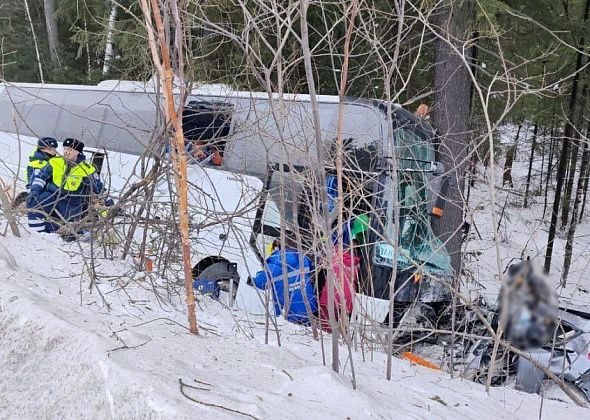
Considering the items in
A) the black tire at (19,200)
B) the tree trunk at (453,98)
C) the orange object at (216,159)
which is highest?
the tree trunk at (453,98)

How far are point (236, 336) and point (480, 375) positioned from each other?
241 cm

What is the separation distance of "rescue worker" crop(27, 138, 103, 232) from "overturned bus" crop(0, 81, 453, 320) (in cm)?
59

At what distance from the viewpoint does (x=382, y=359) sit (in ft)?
14.1

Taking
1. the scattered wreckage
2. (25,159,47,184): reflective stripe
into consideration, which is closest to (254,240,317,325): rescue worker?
the scattered wreckage

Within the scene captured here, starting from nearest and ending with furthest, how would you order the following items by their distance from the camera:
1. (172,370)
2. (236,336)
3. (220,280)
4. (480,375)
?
(172,370), (236,336), (480,375), (220,280)

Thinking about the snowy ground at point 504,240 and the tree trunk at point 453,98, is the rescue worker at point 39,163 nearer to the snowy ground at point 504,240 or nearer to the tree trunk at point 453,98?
the snowy ground at point 504,240

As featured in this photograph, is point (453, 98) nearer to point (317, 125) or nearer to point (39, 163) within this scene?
point (39, 163)

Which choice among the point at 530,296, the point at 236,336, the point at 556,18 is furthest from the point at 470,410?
the point at 556,18

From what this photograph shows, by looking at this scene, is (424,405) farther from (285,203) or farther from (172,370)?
(285,203)

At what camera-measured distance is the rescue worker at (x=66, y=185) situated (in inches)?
218

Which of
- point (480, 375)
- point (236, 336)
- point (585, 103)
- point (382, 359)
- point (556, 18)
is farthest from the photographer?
point (585, 103)

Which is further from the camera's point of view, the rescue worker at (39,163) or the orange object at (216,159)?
the orange object at (216,159)

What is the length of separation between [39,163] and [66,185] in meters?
0.86

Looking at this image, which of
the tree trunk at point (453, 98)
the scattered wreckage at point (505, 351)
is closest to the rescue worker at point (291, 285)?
the scattered wreckage at point (505, 351)
